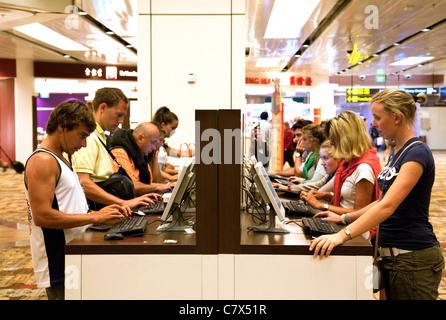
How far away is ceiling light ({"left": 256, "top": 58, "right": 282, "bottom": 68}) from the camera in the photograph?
590 inches

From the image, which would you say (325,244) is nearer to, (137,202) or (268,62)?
(137,202)

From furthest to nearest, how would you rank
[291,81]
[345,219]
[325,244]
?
[291,81] < [345,219] < [325,244]

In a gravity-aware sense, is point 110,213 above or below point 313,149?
below

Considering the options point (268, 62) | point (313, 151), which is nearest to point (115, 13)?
point (313, 151)

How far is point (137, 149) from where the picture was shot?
367cm

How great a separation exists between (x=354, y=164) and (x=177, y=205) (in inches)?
44.8

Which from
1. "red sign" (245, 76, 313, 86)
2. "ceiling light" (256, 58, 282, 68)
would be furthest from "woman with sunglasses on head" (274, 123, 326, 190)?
"red sign" (245, 76, 313, 86)

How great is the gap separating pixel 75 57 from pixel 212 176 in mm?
13611

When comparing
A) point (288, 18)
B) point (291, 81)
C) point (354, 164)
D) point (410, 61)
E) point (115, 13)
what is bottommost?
point (354, 164)

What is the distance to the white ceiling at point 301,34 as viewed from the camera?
820 centimetres

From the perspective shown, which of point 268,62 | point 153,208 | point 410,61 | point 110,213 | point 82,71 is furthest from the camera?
point 410,61

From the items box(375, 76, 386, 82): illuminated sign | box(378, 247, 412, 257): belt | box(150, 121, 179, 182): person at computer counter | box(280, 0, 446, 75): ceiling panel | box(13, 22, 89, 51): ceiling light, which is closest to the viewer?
box(378, 247, 412, 257): belt

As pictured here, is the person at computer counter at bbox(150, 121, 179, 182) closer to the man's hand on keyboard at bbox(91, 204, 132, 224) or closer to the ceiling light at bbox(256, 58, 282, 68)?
the man's hand on keyboard at bbox(91, 204, 132, 224)

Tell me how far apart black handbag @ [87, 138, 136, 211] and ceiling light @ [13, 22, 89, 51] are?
25.9 feet
